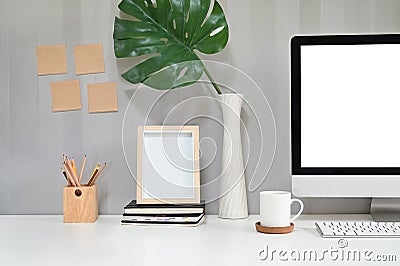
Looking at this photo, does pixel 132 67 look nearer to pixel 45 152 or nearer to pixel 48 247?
pixel 45 152

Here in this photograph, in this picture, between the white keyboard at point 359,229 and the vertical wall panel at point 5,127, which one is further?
the vertical wall panel at point 5,127

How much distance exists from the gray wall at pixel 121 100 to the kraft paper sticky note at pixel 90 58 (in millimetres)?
18

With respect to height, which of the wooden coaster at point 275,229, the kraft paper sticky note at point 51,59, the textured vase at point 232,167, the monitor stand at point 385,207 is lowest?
the wooden coaster at point 275,229

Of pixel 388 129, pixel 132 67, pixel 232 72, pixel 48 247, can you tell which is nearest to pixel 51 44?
pixel 132 67

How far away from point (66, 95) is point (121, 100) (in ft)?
0.53

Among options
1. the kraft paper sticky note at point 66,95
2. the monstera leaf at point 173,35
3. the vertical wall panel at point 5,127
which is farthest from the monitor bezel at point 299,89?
the vertical wall panel at point 5,127

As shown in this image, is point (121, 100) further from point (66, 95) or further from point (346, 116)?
point (346, 116)

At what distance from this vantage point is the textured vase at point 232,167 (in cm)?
167

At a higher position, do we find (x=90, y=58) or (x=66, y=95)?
(x=90, y=58)

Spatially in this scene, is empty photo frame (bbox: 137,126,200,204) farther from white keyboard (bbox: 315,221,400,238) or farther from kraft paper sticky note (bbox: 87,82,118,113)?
Answer: white keyboard (bbox: 315,221,400,238)

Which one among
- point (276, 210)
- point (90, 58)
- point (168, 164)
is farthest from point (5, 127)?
point (276, 210)

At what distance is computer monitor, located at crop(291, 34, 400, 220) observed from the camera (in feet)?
5.08

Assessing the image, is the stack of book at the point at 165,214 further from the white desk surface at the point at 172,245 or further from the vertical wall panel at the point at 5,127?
the vertical wall panel at the point at 5,127

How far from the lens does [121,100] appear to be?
179cm
